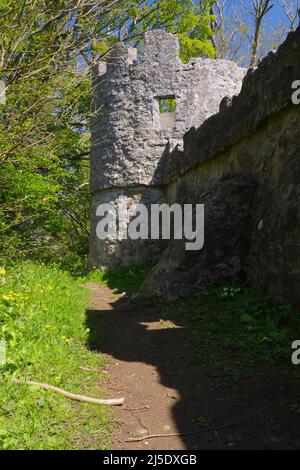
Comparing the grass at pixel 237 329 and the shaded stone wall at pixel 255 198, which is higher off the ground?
the shaded stone wall at pixel 255 198

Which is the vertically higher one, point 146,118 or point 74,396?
point 146,118

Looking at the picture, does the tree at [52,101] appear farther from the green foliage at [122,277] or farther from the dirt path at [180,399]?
the dirt path at [180,399]

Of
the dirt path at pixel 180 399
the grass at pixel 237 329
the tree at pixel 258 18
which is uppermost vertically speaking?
the tree at pixel 258 18

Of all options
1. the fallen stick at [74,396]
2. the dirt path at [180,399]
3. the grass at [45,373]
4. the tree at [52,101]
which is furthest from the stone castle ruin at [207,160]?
the fallen stick at [74,396]

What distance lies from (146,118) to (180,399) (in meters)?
7.90

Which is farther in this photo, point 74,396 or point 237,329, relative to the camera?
point 237,329

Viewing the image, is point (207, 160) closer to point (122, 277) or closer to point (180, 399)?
point (122, 277)

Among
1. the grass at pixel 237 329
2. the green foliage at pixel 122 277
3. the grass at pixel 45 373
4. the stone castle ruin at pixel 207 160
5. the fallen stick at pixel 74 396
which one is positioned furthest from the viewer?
Answer: the green foliage at pixel 122 277

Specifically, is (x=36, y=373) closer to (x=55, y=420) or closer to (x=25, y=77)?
(x=55, y=420)

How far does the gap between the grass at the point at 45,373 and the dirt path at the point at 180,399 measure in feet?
0.59

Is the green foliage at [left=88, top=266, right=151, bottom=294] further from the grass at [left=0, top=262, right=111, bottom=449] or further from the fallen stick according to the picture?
the fallen stick

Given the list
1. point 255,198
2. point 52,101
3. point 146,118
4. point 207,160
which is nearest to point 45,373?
point 52,101

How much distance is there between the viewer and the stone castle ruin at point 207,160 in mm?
4723

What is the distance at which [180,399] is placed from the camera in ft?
10.0
